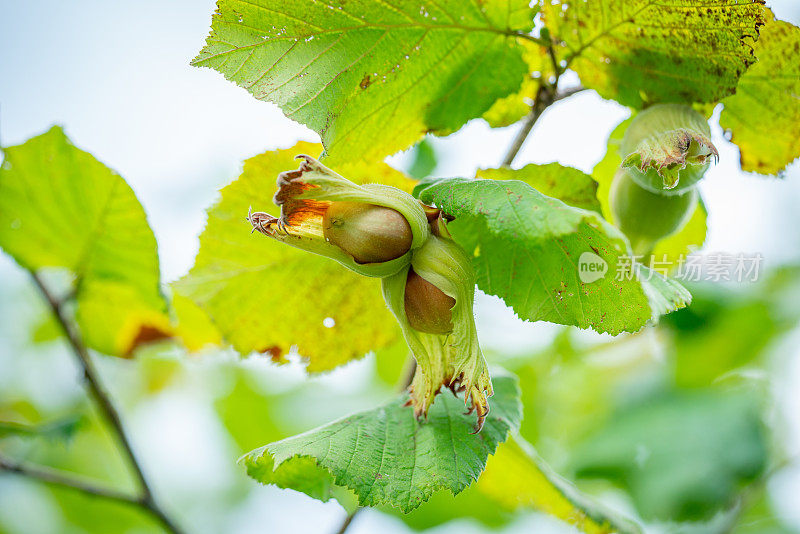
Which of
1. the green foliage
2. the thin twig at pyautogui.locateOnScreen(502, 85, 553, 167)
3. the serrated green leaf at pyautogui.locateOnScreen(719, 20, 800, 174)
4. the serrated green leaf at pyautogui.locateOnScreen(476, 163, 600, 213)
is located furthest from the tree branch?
the green foliage

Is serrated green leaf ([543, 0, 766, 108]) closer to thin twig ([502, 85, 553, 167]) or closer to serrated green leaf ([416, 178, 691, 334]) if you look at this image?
thin twig ([502, 85, 553, 167])

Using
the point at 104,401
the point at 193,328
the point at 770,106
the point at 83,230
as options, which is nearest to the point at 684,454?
the point at 770,106

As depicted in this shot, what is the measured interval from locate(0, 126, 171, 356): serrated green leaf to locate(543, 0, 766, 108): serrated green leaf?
767 millimetres

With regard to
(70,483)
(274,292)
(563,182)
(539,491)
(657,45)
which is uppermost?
(657,45)

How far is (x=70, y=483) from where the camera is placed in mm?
1299

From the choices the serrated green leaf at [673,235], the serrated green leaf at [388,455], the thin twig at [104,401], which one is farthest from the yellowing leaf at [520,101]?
the thin twig at [104,401]

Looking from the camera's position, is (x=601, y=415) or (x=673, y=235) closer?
(x=673, y=235)

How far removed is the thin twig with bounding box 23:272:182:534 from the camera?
128cm

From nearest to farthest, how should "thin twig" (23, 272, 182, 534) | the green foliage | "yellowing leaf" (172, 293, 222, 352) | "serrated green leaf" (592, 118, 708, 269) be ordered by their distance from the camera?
"serrated green leaf" (592, 118, 708, 269), "thin twig" (23, 272, 182, 534), "yellowing leaf" (172, 293, 222, 352), the green foliage

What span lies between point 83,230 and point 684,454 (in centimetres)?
150

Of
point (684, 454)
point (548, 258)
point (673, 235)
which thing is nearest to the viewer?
point (548, 258)

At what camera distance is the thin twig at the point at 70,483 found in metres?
1.29

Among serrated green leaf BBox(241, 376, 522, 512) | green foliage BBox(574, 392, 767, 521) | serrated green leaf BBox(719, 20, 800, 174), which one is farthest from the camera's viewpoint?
green foliage BBox(574, 392, 767, 521)

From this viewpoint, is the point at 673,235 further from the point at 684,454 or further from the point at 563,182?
the point at 684,454
